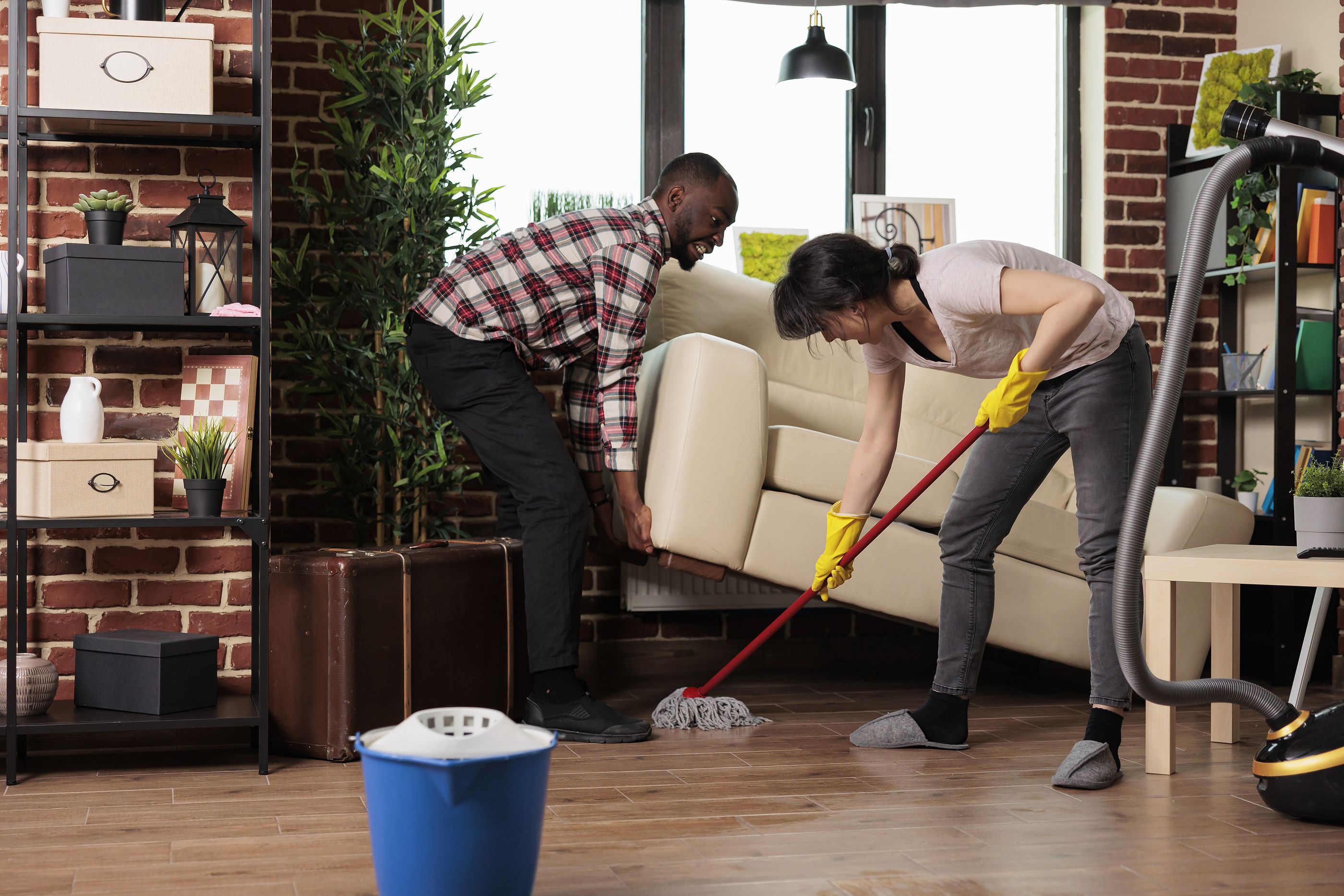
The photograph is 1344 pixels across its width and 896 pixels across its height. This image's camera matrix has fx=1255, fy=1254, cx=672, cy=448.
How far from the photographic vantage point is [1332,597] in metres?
3.55

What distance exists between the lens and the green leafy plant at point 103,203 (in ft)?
8.07

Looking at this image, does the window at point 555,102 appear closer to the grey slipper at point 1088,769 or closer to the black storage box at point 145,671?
the black storage box at point 145,671

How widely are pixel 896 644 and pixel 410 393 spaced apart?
1.76 m

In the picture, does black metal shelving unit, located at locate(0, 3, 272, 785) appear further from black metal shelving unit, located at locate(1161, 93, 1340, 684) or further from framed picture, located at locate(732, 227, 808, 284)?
black metal shelving unit, located at locate(1161, 93, 1340, 684)

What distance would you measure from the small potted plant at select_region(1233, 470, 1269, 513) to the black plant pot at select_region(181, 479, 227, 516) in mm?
2950

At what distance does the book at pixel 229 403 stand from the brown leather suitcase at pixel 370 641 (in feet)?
0.61

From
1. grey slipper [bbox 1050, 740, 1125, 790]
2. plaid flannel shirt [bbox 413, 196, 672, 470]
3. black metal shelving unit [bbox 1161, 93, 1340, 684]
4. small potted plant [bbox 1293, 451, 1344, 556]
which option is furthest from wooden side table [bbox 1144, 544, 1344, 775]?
plaid flannel shirt [bbox 413, 196, 672, 470]

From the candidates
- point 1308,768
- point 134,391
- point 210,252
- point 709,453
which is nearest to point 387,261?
point 210,252

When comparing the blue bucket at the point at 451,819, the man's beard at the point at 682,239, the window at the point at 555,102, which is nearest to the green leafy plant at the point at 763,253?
the window at the point at 555,102

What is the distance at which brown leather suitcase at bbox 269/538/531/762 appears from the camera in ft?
8.36

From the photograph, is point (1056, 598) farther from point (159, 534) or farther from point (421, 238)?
point (159, 534)

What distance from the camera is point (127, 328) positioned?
265cm

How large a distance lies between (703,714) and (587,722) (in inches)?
11.7

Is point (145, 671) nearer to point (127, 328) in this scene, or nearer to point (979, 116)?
point (127, 328)
